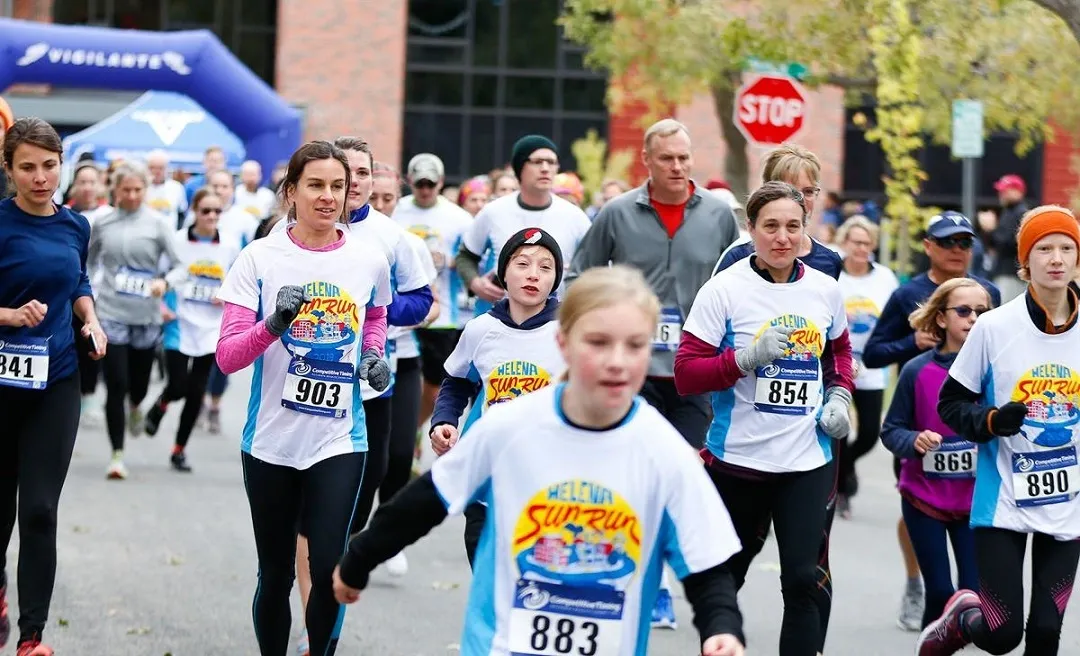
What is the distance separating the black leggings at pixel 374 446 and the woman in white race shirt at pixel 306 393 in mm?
1093

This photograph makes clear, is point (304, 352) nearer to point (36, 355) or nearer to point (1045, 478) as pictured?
point (36, 355)

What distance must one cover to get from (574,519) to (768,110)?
1231 cm

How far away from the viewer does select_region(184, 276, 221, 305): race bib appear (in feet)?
45.8

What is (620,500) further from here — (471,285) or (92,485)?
(92,485)

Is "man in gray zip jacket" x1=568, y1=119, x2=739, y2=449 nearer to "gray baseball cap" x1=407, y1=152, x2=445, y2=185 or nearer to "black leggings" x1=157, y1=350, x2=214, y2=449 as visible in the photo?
"gray baseball cap" x1=407, y1=152, x2=445, y2=185

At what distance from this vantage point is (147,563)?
9.99 meters

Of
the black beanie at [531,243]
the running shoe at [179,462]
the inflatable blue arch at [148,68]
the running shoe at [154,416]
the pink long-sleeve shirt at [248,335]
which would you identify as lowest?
the running shoe at [179,462]

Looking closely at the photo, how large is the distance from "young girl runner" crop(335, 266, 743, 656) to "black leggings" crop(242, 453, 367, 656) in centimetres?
208

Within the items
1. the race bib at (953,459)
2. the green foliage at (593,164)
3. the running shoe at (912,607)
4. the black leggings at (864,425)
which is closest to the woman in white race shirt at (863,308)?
the black leggings at (864,425)

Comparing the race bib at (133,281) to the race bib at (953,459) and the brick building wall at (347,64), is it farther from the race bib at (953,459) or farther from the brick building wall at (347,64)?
the brick building wall at (347,64)

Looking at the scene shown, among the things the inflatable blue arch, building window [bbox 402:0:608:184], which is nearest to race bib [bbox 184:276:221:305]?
the inflatable blue arch

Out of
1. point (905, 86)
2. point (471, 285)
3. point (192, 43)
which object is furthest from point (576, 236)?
point (192, 43)

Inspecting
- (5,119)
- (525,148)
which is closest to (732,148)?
(525,148)

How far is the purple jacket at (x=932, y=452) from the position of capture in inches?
311
